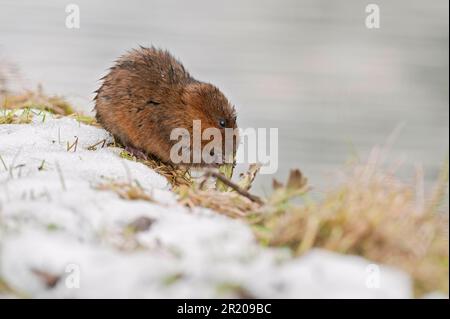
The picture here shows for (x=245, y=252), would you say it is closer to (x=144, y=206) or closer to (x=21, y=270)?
(x=144, y=206)

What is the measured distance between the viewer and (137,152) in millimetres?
5570

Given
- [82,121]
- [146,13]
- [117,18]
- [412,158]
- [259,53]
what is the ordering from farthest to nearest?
1. [146,13]
2. [117,18]
3. [259,53]
4. [412,158]
5. [82,121]

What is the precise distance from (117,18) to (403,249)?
20408mm

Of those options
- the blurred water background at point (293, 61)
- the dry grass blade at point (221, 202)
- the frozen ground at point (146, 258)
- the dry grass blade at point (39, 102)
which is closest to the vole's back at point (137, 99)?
the dry grass blade at point (39, 102)

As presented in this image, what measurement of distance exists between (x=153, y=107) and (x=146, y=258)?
2.72 meters

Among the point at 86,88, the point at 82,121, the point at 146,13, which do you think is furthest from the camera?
the point at 146,13

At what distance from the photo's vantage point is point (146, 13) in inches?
955

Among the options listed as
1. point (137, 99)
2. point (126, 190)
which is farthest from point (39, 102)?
point (126, 190)

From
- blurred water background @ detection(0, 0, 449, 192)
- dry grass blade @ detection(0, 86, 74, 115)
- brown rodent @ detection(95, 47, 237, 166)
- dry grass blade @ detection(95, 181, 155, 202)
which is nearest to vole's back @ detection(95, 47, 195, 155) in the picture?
brown rodent @ detection(95, 47, 237, 166)

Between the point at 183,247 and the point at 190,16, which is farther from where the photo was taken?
the point at 190,16

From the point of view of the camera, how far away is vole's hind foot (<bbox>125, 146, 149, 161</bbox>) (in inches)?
218

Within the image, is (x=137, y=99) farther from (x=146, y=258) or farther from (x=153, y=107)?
(x=146, y=258)
